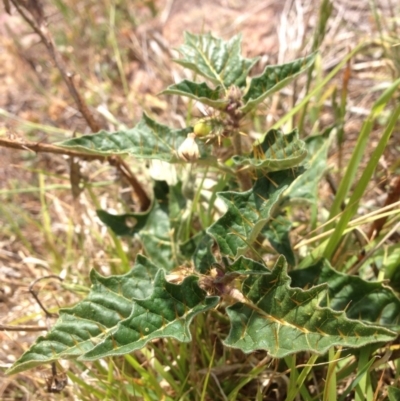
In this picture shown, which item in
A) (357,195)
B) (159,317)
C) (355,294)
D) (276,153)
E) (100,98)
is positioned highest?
(100,98)

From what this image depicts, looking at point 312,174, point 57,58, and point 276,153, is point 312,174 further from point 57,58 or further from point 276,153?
point 57,58

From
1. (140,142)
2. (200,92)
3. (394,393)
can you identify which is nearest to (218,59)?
(200,92)

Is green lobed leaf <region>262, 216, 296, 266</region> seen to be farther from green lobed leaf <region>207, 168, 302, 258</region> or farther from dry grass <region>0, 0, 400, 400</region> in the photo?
dry grass <region>0, 0, 400, 400</region>

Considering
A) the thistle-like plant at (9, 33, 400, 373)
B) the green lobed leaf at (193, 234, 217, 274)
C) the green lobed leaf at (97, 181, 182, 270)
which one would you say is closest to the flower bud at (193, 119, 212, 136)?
the thistle-like plant at (9, 33, 400, 373)

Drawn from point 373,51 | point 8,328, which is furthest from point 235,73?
point 373,51

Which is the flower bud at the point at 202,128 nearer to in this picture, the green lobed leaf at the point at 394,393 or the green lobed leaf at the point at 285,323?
the green lobed leaf at the point at 285,323

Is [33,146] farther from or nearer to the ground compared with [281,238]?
farther from the ground

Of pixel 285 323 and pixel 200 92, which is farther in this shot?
pixel 200 92

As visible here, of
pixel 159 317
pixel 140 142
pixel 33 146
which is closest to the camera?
pixel 159 317
